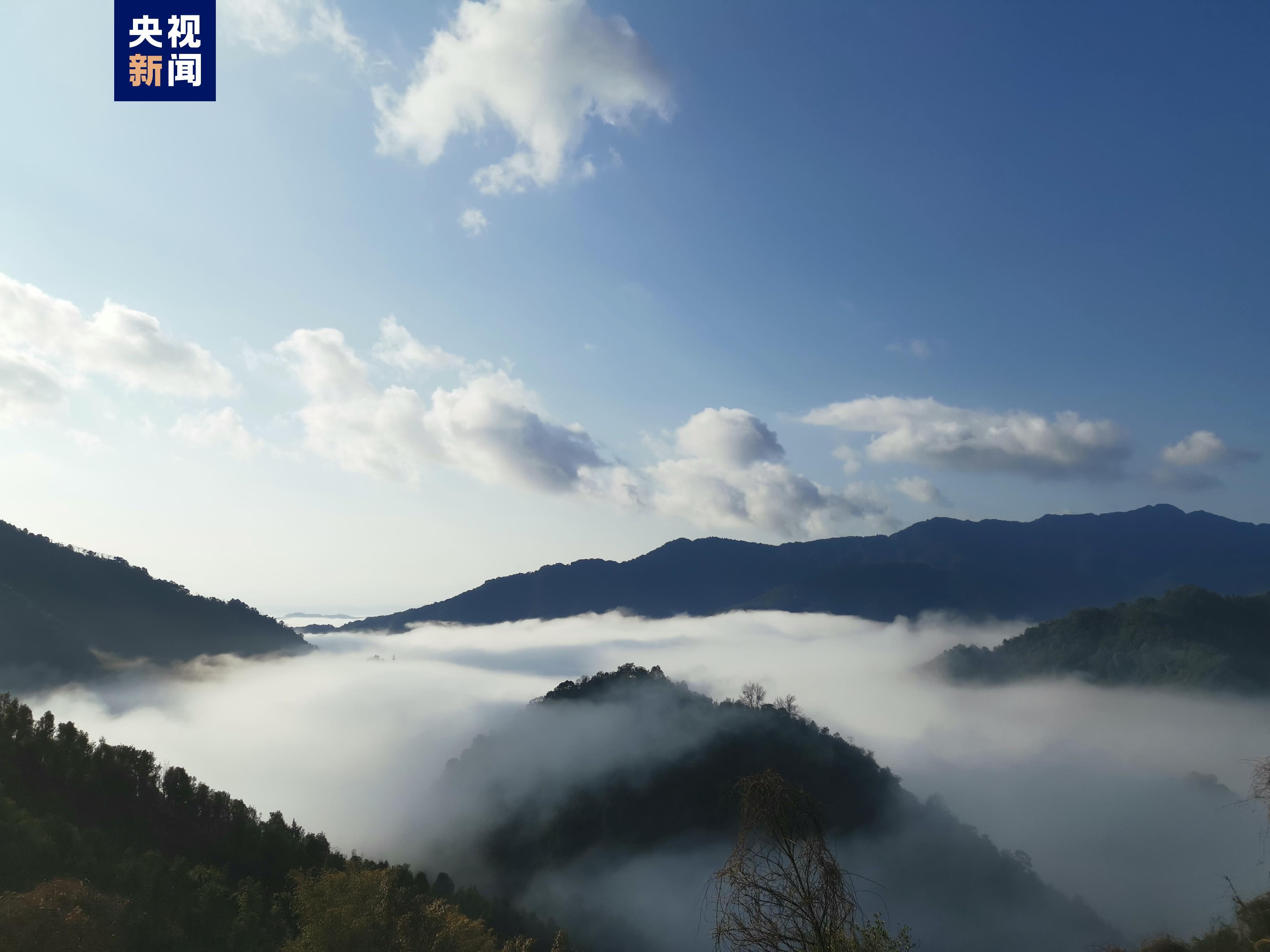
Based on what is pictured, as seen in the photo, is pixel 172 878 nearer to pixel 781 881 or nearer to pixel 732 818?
pixel 781 881

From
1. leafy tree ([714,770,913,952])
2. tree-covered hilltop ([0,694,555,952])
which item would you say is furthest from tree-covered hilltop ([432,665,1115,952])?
leafy tree ([714,770,913,952])

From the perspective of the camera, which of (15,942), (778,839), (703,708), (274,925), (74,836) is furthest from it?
(703,708)

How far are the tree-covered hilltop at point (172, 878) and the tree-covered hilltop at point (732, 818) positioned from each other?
43.2 metres

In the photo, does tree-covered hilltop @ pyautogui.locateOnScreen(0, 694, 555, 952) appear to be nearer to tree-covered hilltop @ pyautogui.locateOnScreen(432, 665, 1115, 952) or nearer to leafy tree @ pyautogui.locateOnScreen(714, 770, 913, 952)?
leafy tree @ pyautogui.locateOnScreen(714, 770, 913, 952)

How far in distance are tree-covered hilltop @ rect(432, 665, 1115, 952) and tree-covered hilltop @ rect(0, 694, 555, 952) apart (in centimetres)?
4316

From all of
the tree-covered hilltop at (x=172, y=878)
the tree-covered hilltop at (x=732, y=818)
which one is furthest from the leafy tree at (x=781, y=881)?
the tree-covered hilltop at (x=732, y=818)

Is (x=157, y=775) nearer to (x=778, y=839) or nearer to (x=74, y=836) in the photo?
(x=74, y=836)

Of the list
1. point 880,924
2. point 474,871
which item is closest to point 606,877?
point 474,871

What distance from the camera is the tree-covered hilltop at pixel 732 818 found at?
150 meters

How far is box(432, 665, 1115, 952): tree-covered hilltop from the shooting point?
150m

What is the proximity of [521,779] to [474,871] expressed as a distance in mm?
28927

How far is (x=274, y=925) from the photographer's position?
64.9 metres

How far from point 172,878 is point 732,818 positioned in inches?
4784

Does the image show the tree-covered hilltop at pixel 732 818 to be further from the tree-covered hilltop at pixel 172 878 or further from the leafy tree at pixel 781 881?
the leafy tree at pixel 781 881
